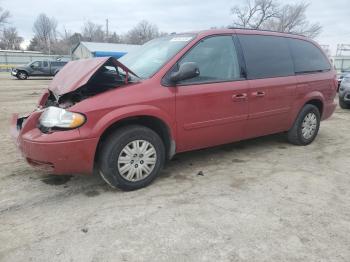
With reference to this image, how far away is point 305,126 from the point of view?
567cm

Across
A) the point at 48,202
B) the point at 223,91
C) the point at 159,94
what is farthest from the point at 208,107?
the point at 48,202

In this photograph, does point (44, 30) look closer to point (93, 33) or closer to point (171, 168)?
point (93, 33)

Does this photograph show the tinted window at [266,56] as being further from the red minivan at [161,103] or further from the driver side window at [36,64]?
the driver side window at [36,64]

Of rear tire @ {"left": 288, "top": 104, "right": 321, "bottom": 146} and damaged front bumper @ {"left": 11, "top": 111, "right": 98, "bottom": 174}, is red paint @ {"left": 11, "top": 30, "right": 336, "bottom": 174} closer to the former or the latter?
damaged front bumper @ {"left": 11, "top": 111, "right": 98, "bottom": 174}

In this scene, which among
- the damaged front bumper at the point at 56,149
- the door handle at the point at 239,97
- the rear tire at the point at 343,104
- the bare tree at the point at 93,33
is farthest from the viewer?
the bare tree at the point at 93,33

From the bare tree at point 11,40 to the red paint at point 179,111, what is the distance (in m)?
93.0

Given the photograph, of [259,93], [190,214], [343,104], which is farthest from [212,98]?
[343,104]

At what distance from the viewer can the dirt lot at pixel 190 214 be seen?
2.70 metres

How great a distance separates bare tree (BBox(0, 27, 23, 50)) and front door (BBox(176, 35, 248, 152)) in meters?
93.1

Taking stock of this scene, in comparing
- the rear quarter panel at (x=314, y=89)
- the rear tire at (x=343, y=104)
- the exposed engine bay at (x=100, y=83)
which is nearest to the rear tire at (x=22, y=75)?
the rear tire at (x=343, y=104)

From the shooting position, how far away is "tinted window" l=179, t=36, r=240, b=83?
165 inches

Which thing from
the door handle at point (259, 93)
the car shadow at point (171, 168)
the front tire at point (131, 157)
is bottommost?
the car shadow at point (171, 168)

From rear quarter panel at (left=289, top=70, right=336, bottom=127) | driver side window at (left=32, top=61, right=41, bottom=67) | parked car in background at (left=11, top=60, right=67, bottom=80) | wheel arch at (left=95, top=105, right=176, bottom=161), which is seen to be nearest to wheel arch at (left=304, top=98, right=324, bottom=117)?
rear quarter panel at (left=289, top=70, right=336, bottom=127)

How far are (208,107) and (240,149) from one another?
150cm
